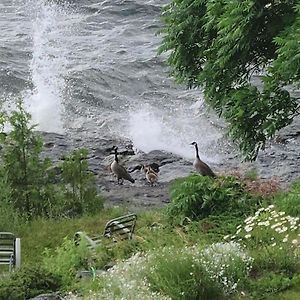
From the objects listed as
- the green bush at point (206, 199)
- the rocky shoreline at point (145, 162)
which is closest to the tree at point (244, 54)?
the green bush at point (206, 199)

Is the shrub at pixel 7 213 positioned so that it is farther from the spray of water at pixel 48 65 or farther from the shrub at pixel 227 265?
the spray of water at pixel 48 65

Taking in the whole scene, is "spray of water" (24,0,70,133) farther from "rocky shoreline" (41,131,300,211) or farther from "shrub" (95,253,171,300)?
"shrub" (95,253,171,300)

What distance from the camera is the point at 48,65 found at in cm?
2386

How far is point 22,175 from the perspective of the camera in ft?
38.4

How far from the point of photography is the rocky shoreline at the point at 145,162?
14.3 m

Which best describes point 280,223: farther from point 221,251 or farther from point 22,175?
point 22,175

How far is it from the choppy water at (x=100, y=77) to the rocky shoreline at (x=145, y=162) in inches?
22.9

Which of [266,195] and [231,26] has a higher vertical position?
[231,26]

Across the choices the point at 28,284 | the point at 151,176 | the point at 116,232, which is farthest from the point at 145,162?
the point at 28,284

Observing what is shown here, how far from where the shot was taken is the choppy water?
1881 centimetres

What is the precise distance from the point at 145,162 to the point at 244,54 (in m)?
8.10

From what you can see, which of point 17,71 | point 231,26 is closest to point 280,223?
point 231,26

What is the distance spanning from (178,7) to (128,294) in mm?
5243

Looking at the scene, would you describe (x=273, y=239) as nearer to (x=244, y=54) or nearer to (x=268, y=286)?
(x=268, y=286)
